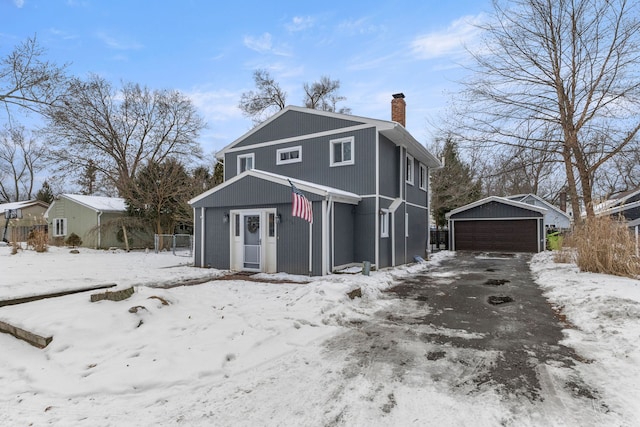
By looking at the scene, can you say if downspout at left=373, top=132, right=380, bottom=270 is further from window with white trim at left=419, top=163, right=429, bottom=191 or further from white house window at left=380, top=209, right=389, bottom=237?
window with white trim at left=419, top=163, right=429, bottom=191

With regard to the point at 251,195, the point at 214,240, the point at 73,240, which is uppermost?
the point at 251,195

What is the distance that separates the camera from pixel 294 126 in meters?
12.9

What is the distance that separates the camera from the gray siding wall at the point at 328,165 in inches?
441

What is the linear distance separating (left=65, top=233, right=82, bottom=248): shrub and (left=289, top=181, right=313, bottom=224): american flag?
19.3 metres

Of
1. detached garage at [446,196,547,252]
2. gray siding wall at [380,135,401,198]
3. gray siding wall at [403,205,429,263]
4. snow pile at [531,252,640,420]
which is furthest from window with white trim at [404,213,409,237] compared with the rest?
detached garage at [446,196,547,252]

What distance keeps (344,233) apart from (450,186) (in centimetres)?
1660

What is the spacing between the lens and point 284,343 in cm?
436

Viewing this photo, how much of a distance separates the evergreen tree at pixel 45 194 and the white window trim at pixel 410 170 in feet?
122

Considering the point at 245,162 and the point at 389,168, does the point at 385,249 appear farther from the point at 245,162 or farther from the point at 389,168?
the point at 245,162

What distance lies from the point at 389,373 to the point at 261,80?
28.6 m

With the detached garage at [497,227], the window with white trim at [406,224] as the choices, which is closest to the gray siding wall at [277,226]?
the window with white trim at [406,224]

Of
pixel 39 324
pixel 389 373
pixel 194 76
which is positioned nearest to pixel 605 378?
pixel 389 373

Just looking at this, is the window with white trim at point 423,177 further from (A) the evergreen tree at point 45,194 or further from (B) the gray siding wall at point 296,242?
(A) the evergreen tree at point 45,194

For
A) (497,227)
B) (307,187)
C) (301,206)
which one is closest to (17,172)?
(307,187)
